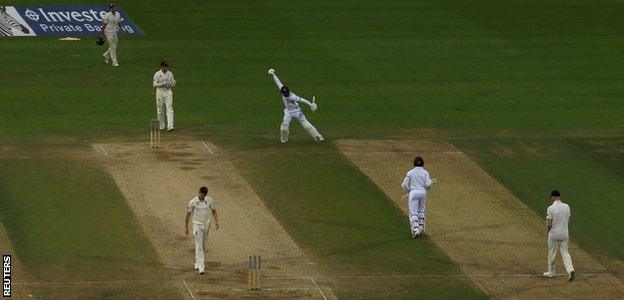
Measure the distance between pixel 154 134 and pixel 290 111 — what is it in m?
3.65

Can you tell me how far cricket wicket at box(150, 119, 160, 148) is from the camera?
139 feet

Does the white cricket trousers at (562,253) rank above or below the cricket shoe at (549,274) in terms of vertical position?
above

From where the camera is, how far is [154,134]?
1709 inches

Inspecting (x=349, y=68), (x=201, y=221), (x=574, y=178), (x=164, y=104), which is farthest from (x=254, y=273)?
(x=349, y=68)

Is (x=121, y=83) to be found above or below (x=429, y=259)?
above

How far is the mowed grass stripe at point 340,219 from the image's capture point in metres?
32.6

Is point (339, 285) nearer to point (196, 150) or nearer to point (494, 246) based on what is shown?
point (494, 246)

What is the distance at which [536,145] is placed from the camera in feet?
145

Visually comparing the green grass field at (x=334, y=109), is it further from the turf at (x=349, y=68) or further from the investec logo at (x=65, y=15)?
the investec logo at (x=65, y=15)

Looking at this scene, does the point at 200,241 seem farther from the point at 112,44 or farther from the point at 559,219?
the point at 112,44

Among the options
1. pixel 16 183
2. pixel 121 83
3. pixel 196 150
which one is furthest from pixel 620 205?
pixel 121 83

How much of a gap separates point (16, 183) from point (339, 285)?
997cm

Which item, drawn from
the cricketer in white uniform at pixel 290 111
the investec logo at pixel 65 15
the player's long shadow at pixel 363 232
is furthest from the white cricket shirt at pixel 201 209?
the investec logo at pixel 65 15

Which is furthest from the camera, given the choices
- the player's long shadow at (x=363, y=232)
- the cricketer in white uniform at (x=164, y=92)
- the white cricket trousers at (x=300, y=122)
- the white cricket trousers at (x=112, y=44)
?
the white cricket trousers at (x=112, y=44)
